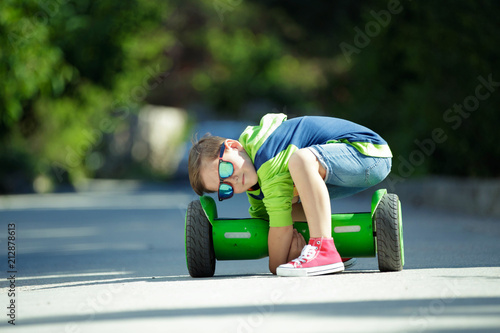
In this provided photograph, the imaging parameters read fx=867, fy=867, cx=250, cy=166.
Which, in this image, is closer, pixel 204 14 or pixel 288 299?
pixel 288 299

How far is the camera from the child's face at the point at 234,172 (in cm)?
459

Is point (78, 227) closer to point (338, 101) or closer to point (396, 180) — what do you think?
point (396, 180)

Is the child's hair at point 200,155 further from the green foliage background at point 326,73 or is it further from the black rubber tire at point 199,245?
the green foliage background at point 326,73

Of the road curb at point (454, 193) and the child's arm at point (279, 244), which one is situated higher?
the child's arm at point (279, 244)

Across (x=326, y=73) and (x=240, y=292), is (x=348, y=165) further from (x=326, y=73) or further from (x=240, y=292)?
(x=326, y=73)

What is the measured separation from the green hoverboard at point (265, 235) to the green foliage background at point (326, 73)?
17.5 ft

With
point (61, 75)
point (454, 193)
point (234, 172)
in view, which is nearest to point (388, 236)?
point (234, 172)

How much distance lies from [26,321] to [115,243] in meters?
4.38

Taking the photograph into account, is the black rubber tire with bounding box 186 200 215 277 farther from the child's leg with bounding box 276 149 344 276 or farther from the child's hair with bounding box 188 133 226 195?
the child's leg with bounding box 276 149 344 276

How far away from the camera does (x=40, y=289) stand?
4500 millimetres

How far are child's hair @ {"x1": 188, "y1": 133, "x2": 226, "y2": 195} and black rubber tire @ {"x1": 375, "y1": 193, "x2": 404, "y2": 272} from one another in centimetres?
92

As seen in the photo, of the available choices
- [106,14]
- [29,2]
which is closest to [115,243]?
[29,2]

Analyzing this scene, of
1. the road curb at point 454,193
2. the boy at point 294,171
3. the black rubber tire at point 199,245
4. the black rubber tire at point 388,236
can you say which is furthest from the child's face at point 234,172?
the road curb at point 454,193

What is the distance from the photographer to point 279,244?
15.0ft
